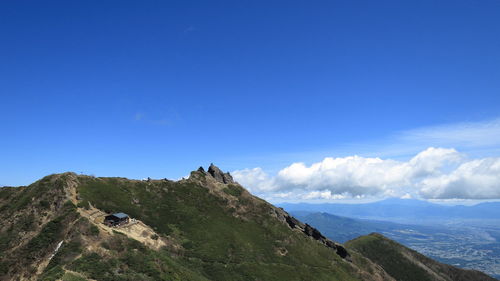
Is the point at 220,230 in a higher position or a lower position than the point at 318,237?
higher

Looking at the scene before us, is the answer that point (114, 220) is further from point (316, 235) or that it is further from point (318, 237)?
point (318, 237)

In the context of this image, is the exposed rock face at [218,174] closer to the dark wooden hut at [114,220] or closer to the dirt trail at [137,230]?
the dirt trail at [137,230]

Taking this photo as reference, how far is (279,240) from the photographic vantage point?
426 ft

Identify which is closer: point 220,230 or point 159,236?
point 159,236

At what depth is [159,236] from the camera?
100438 mm

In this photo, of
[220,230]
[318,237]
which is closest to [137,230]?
[220,230]

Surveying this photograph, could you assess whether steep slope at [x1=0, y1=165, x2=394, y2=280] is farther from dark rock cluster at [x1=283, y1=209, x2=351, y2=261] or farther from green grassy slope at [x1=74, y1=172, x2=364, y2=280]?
dark rock cluster at [x1=283, y1=209, x2=351, y2=261]

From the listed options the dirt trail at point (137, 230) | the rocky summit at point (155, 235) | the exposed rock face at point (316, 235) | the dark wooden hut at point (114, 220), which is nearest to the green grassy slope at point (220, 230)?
the rocky summit at point (155, 235)

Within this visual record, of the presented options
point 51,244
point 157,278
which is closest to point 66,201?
point 51,244

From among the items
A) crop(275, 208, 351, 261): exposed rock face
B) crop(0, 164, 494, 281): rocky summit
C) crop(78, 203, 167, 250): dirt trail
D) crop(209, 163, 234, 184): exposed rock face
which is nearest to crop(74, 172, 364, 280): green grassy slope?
crop(0, 164, 494, 281): rocky summit

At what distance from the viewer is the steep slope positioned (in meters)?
68.1

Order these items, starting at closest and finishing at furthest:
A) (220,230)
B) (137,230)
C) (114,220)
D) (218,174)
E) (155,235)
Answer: (114,220) → (137,230) → (155,235) → (220,230) → (218,174)

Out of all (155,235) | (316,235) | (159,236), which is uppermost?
(155,235)

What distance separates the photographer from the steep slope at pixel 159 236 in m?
68.1
